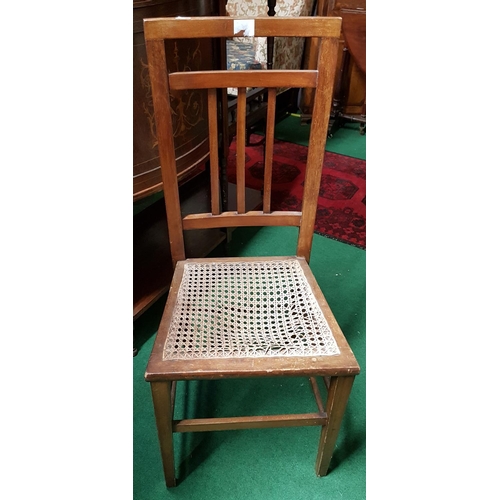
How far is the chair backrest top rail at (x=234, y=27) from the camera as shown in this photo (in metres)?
0.85

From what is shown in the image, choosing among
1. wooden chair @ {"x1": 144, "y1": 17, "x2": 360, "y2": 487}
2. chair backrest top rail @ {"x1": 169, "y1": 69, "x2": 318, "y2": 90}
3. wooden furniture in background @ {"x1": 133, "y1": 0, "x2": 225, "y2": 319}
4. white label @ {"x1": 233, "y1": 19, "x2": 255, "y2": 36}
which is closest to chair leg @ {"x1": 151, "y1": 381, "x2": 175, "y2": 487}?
wooden chair @ {"x1": 144, "y1": 17, "x2": 360, "y2": 487}

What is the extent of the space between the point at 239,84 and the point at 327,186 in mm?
1522

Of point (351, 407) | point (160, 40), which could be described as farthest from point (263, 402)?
point (160, 40)

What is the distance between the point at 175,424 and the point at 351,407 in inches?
22.9

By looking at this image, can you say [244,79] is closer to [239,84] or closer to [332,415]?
[239,84]

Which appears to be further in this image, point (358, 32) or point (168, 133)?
point (358, 32)

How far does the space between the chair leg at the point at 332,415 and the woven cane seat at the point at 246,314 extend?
0.28 ft

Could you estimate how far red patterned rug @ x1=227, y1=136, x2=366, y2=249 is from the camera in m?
2.04

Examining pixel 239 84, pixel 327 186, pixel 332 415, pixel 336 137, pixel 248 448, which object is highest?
pixel 239 84

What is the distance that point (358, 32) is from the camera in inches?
107

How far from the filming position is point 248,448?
1126 millimetres

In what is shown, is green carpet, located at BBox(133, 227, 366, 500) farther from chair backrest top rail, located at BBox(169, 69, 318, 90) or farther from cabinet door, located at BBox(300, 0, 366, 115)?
cabinet door, located at BBox(300, 0, 366, 115)

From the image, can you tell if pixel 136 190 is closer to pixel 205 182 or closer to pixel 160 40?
pixel 160 40

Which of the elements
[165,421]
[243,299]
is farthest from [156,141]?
[165,421]
